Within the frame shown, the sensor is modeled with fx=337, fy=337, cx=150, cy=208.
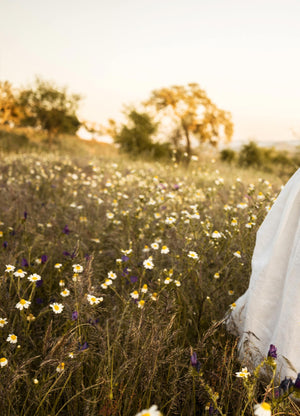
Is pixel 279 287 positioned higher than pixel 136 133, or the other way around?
pixel 136 133

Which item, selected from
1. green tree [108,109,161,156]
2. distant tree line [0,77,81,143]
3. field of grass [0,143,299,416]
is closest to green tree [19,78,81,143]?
distant tree line [0,77,81,143]

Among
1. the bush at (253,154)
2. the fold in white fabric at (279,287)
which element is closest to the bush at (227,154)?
the bush at (253,154)

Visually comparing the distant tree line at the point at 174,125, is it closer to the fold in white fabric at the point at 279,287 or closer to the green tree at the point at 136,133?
the green tree at the point at 136,133

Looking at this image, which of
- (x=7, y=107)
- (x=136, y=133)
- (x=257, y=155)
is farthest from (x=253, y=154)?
(x=7, y=107)

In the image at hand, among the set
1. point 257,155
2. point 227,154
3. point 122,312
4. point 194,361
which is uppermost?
point 257,155

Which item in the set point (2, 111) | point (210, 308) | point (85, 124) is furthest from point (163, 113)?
point (210, 308)

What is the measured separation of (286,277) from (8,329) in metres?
1.47

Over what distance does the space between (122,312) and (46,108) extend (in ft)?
52.8

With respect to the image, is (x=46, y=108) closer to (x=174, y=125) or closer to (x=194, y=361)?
(x=174, y=125)

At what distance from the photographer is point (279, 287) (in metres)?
1.68

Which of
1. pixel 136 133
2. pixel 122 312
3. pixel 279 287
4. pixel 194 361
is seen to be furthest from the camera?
pixel 136 133

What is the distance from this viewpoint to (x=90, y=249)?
320 centimetres

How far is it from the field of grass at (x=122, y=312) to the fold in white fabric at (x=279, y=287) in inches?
7.2

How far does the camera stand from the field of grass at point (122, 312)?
1325 mm
